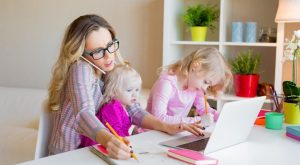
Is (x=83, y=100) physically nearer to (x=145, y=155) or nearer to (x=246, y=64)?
(x=145, y=155)

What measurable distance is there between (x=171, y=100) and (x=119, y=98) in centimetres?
35

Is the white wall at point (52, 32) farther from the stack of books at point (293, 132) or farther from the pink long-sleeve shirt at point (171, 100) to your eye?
the stack of books at point (293, 132)

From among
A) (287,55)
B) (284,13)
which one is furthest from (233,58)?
(287,55)

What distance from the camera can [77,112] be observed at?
54.6 inches

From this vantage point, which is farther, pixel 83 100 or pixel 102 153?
pixel 83 100

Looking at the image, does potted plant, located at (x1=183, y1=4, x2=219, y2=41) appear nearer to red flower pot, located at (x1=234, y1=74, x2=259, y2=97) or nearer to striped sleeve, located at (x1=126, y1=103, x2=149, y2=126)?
red flower pot, located at (x1=234, y1=74, x2=259, y2=97)

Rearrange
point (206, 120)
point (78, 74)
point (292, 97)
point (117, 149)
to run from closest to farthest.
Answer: point (117, 149)
point (78, 74)
point (206, 120)
point (292, 97)

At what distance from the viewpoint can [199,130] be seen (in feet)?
4.80

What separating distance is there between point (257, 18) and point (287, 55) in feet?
4.16

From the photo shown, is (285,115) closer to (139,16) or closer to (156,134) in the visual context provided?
(156,134)

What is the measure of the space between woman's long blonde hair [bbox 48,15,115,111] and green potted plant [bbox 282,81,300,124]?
777mm

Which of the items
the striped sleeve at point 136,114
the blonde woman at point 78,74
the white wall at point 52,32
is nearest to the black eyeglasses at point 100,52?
the blonde woman at point 78,74

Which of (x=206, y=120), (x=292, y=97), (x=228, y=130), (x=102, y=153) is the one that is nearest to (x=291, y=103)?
(x=292, y=97)

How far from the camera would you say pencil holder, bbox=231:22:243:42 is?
2.72 m
